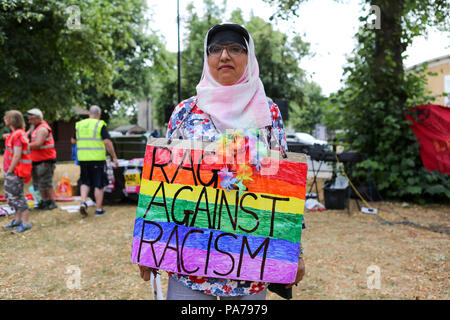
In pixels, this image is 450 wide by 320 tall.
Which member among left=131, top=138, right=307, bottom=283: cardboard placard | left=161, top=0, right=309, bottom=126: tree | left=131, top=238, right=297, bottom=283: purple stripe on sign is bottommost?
left=131, top=238, right=297, bottom=283: purple stripe on sign

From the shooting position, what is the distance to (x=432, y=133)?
7273mm

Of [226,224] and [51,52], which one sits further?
[51,52]

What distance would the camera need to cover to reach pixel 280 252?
1.51 metres

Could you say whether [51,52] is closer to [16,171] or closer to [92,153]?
Result: [92,153]

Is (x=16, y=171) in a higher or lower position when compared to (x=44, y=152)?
lower

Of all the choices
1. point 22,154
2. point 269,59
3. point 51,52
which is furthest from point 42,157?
point 269,59

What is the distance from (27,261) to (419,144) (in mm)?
7672

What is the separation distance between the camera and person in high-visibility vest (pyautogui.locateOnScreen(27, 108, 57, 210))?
20.8 feet

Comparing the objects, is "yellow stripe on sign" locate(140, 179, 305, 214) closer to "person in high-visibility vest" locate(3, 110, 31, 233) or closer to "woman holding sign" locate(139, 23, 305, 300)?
"woman holding sign" locate(139, 23, 305, 300)

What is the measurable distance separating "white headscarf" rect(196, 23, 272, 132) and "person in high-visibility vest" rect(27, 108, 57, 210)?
570 centimetres

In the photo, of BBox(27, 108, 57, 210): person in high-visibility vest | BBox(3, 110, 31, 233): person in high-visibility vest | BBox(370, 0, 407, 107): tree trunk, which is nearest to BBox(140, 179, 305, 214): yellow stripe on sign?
BBox(3, 110, 31, 233): person in high-visibility vest

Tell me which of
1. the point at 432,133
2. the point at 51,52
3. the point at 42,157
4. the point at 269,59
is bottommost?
the point at 42,157

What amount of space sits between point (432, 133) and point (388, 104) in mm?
A: 1185

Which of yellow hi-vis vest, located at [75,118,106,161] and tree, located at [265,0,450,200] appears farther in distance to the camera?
tree, located at [265,0,450,200]
